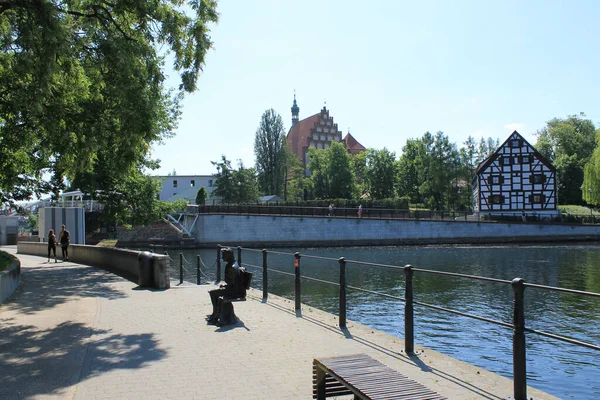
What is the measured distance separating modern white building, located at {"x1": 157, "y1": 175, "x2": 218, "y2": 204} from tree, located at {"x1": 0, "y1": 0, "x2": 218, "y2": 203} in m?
79.1

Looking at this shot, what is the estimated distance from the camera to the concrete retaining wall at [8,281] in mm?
11328

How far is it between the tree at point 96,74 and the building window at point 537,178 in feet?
207

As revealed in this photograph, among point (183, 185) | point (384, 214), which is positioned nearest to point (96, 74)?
point (384, 214)

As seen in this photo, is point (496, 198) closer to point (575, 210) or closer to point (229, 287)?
point (575, 210)

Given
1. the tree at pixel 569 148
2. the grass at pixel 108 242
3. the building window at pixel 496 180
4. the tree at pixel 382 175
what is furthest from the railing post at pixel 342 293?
the tree at pixel 382 175

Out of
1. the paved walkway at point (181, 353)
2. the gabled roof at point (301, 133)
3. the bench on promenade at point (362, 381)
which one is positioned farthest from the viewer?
the gabled roof at point (301, 133)

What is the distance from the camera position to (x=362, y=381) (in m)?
4.02

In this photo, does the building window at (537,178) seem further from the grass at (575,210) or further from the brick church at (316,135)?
the brick church at (316,135)

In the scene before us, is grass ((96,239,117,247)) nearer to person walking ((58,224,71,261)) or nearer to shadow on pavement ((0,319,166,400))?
person walking ((58,224,71,261))

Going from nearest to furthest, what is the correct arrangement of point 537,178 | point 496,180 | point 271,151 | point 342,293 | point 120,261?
point 342,293 < point 120,261 < point 537,178 < point 496,180 < point 271,151

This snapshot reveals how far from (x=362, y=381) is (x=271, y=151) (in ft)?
292

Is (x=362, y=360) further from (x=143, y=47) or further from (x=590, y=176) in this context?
(x=590, y=176)

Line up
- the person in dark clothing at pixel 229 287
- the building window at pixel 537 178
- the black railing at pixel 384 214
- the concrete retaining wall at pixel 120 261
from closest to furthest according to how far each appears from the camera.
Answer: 1. the person in dark clothing at pixel 229 287
2. the concrete retaining wall at pixel 120 261
3. the black railing at pixel 384 214
4. the building window at pixel 537 178

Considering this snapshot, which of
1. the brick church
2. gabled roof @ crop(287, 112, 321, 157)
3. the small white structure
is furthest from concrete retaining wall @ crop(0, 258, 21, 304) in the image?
gabled roof @ crop(287, 112, 321, 157)
